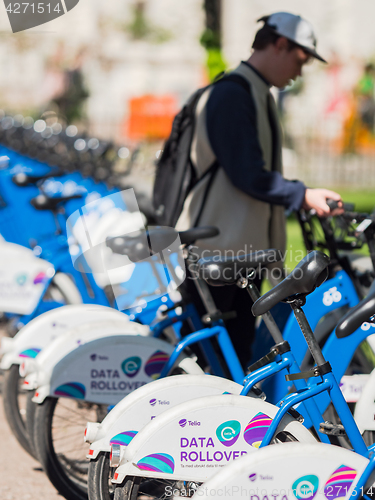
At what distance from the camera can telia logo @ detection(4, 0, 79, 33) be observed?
264cm

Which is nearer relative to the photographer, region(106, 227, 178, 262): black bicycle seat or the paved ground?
region(106, 227, 178, 262): black bicycle seat

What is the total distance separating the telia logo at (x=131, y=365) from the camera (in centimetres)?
294

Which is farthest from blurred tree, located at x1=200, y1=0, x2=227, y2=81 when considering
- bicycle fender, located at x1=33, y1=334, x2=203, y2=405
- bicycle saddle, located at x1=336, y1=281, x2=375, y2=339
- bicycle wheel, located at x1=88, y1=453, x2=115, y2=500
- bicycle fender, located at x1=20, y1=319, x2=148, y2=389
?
bicycle saddle, located at x1=336, y1=281, x2=375, y2=339

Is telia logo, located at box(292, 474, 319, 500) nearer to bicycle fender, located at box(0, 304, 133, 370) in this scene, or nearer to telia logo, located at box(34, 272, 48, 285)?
bicycle fender, located at box(0, 304, 133, 370)

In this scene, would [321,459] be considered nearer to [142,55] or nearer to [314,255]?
[314,255]

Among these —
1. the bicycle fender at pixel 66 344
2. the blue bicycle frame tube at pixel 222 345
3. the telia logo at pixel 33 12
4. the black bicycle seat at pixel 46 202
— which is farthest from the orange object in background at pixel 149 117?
the blue bicycle frame tube at pixel 222 345

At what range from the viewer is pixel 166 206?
3.44m

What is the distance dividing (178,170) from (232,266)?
1023 mm

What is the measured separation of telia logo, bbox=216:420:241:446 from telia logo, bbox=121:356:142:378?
0.87m

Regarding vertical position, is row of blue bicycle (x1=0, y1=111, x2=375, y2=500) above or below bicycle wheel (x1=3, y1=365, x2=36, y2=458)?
above

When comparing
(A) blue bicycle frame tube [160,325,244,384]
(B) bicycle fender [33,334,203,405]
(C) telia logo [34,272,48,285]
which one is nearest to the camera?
(A) blue bicycle frame tube [160,325,244,384]

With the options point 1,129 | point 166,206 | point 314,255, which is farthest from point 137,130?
point 314,255

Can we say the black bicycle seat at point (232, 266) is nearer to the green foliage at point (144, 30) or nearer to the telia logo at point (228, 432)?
the telia logo at point (228, 432)

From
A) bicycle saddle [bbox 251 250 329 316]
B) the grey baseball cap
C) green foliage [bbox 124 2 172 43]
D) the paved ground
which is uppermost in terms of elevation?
the grey baseball cap
